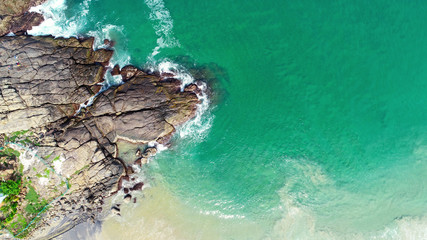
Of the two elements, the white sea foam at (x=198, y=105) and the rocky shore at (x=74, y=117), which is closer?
the rocky shore at (x=74, y=117)

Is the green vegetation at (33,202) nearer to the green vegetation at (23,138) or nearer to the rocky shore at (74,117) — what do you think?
the rocky shore at (74,117)

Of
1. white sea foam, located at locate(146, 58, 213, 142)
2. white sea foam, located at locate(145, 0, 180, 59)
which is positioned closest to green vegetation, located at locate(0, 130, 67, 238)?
white sea foam, located at locate(146, 58, 213, 142)

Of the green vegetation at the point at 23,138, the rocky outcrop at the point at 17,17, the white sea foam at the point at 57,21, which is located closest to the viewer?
the green vegetation at the point at 23,138

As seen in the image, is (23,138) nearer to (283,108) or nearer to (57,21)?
(57,21)

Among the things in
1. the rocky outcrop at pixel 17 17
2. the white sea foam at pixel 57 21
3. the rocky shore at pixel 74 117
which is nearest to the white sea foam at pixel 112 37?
the rocky shore at pixel 74 117

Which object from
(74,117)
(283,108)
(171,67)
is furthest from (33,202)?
(283,108)

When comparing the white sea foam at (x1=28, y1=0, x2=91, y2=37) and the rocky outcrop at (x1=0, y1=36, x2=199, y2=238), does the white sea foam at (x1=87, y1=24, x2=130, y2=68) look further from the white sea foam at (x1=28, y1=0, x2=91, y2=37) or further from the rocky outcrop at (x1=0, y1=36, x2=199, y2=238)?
the white sea foam at (x1=28, y1=0, x2=91, y2=37)
